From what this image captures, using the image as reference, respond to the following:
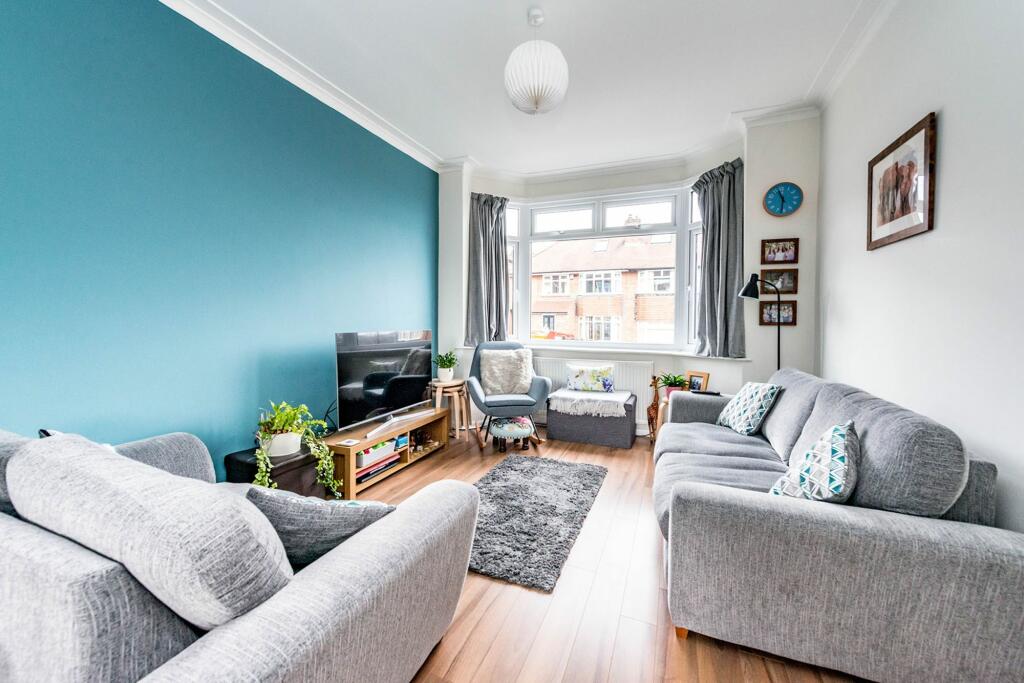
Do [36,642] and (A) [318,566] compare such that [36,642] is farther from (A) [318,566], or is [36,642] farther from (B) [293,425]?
(B) [293,425]

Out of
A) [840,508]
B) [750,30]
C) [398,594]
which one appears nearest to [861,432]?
[840,508]

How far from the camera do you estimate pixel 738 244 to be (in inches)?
142

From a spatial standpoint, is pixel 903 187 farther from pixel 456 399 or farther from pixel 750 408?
pixel 456 399

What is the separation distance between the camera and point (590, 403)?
393cm

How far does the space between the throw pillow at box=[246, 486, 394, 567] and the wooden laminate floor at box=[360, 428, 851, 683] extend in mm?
680

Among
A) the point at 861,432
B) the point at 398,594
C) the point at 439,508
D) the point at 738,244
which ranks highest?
the point at 738,244

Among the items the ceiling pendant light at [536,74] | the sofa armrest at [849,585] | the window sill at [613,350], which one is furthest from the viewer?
the window sill at [613,350]

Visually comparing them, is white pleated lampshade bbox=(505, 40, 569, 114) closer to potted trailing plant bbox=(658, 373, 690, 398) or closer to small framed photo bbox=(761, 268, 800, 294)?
small framed photo bbox=(761, 268, 800, 294)

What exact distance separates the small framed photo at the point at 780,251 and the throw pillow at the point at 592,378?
1.70 meters

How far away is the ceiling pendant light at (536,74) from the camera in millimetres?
1919

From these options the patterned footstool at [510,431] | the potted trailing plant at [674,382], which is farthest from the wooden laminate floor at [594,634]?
the potted trailing plant at [674,382]

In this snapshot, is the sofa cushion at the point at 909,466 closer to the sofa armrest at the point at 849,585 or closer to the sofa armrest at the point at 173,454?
the sofa armrest at the point at 849,585

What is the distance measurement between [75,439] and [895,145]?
130 inches

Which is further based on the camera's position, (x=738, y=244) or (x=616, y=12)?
(x=738, y=244)
